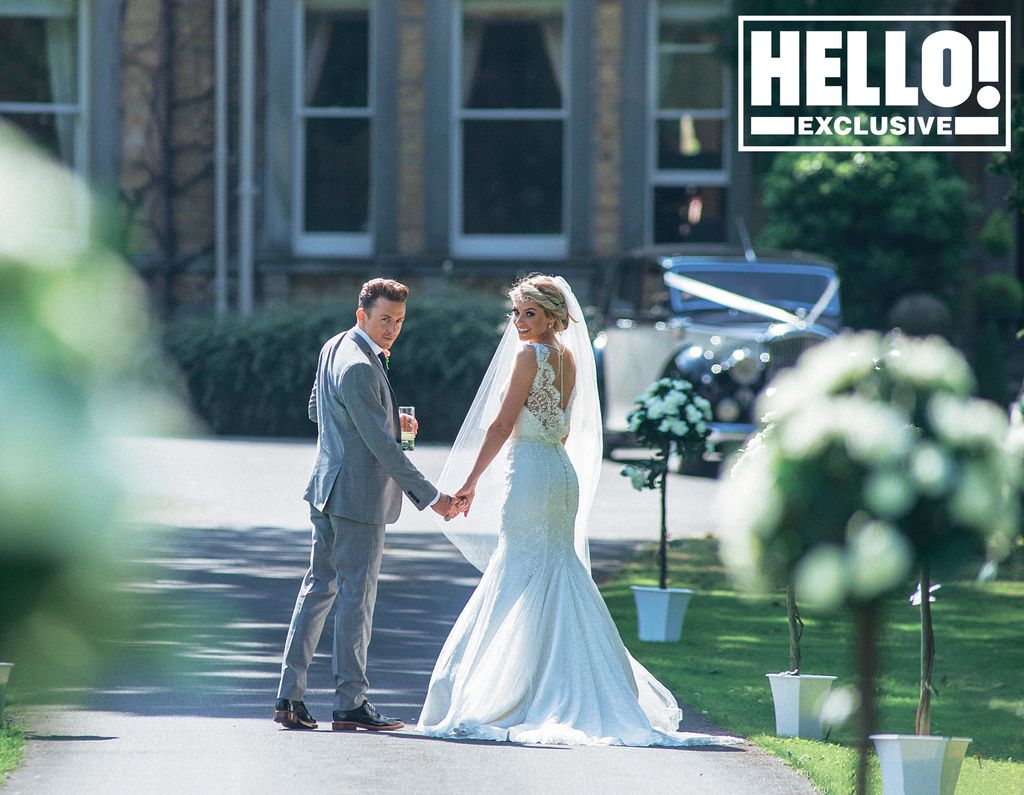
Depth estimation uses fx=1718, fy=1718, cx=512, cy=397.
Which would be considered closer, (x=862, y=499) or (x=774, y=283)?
(x=862, y=499)

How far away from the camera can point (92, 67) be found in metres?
23.6

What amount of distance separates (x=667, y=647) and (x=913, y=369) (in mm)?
6201

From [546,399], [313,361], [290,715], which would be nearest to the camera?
[290,715]

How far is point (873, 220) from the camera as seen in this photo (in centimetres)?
2138

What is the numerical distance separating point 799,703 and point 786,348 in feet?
33.6

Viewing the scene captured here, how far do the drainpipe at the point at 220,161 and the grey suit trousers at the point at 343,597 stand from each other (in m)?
16.8

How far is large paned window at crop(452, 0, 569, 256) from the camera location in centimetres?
2347

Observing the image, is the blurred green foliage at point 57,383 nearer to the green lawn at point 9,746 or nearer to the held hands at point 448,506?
the green lawn at point 9,746

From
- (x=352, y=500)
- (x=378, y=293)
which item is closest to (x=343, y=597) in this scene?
(x=352, y=500)

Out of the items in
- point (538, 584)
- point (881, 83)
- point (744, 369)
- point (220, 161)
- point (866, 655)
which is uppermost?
point (881, 83)

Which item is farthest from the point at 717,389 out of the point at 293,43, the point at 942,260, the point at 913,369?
the point at 913,369

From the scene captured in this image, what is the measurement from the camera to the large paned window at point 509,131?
77.0 ft

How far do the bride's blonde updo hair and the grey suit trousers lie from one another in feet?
3.68

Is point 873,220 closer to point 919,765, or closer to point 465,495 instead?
point 465,495
